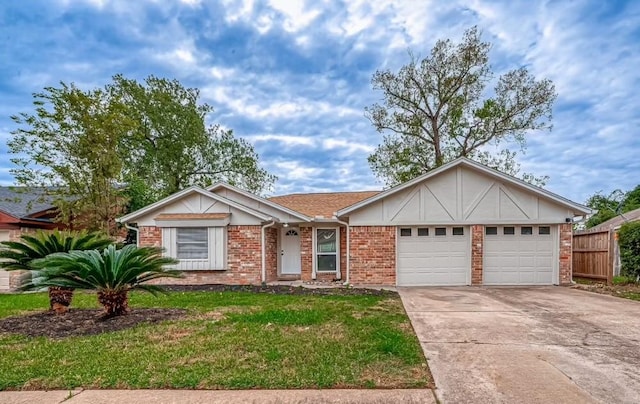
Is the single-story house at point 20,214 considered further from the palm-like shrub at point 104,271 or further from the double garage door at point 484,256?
the double garage door at point 484,256

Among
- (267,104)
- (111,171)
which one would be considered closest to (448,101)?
(267,104)

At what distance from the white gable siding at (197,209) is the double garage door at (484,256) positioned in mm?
5697

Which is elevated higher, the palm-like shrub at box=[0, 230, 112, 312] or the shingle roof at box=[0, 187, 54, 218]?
the shingle roof at box=[0, 187, 54, 218]

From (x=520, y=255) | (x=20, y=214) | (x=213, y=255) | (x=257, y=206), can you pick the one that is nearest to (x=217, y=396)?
(x=213, y=255)

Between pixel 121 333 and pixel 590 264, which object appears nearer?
pixel 121 333

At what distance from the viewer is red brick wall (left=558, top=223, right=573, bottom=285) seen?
40.7ft

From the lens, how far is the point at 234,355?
470 centimetres

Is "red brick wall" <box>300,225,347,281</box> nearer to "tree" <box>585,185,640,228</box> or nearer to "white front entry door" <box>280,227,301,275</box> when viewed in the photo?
"white front entry door" <box>280,227,301,275</box>

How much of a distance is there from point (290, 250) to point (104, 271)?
9.20 metres

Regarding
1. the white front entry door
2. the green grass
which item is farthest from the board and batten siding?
the green grass

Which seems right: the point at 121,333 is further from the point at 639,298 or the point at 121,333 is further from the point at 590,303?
the point at 639,298

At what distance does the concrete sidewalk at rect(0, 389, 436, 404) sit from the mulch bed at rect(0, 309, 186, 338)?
2422 mm

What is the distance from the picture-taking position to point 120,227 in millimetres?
16094

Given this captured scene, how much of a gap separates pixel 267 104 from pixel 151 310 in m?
13.1
